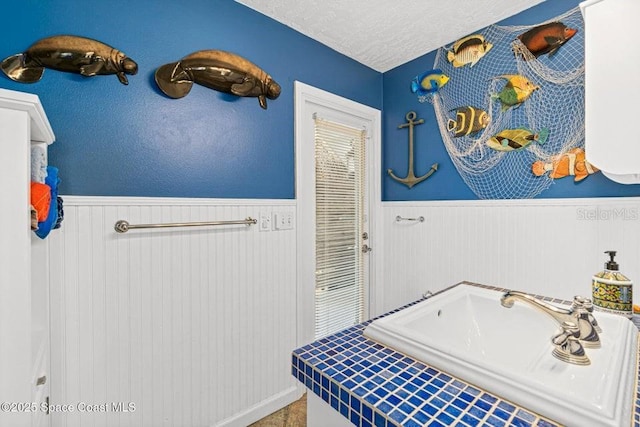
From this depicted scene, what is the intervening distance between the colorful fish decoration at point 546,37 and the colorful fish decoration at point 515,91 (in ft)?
0.47

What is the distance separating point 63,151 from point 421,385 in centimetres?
151

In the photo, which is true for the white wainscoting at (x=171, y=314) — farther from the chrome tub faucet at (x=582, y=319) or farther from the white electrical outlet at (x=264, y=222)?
the chrome tub faucet at (x=582, y=319)

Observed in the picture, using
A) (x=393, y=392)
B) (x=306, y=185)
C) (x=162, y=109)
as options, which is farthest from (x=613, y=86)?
(x=162, y=109)

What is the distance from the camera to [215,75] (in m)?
1.48

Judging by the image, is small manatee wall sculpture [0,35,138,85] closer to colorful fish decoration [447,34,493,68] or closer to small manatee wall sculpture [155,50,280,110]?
small manatee wall sculpture [155,50,280,110]

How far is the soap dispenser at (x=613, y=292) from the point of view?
1098 mm

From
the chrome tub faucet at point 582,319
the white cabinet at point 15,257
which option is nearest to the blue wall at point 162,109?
the white cabinet at point 15,257

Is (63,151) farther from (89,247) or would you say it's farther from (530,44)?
(530,44)

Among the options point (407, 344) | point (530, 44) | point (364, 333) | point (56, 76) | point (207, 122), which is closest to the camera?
point (407, 344)

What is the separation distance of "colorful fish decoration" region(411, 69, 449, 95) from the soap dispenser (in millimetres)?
1489

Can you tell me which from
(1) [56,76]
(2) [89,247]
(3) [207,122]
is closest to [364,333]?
(2) [89,247]

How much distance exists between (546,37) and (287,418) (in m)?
2.65

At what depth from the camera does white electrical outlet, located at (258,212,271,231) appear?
175 centimetres

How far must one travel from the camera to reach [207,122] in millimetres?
1554
